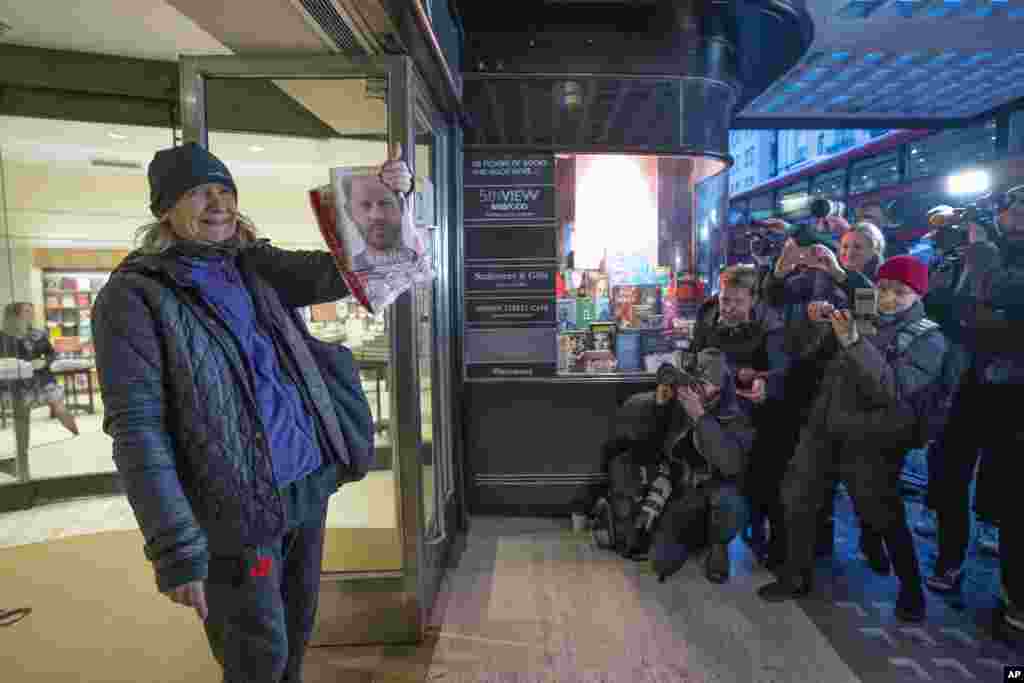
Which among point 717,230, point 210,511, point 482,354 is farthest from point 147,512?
point 717,230

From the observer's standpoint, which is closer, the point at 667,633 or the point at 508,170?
the point at 667,633

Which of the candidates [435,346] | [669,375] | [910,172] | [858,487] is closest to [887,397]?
[858,487]

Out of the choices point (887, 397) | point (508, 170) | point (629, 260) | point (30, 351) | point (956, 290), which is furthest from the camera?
point (30, 351)

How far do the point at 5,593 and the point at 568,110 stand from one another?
12.3 feet

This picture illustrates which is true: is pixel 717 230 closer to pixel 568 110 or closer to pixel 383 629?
pixel 568 110

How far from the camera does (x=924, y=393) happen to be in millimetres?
2303

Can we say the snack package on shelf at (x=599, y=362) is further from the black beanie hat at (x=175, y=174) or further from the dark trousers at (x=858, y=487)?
the black beanie hat at (x=175, y=174)

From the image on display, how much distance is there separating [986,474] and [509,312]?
7.72ft

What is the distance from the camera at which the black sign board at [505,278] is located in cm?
335

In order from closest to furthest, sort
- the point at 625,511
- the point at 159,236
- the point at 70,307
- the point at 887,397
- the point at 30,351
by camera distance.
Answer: the point at 159,236, the point at 887,397, the point at 625,511, the point at 30,351, the point at 70,307

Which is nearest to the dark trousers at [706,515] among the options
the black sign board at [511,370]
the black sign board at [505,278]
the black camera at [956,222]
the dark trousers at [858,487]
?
the dark trousers at [858,487]

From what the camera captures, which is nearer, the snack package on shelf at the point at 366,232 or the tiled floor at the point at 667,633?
the snack package on shelf at the point at 366,232

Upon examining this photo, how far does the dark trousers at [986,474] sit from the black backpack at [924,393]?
232mm

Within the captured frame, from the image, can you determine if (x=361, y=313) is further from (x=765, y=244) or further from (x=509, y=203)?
(x=765, y=244)
